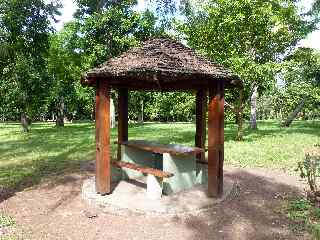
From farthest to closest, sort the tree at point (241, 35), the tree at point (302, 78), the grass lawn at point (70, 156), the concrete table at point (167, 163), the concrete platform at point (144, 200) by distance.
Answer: the tree at point (302, 78) → the tree at point (241, 35) → the grass lawn at point (70, 156) → the concrete table at point (167, 163) → the concrete platform at point (144, 200)

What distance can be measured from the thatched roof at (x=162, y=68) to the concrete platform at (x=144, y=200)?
2.61 metres

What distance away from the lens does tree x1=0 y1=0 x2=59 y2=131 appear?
2359 centimetres

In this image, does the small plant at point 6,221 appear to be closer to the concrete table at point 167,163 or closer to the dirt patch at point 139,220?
the dirt patch at point 139,220

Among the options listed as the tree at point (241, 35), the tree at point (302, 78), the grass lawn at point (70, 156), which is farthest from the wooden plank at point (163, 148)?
the tree at point (302, 78)

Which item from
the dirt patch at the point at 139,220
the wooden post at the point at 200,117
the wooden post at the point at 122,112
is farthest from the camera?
the wooden post at the point at 122,112

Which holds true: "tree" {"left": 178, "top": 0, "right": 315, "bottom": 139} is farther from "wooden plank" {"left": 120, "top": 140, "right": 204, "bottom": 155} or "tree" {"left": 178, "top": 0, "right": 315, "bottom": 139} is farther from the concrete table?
"wooden plank" {"left": 120, "top": 140, "right": 204, "bottom": 155}

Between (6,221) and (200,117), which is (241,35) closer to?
(200,117)

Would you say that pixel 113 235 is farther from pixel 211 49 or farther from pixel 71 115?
pixel 71 115

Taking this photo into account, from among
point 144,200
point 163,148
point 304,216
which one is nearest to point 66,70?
point 163,148

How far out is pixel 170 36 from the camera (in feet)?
69.0

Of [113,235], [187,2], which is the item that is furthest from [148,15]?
[113,235]

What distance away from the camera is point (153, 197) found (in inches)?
332

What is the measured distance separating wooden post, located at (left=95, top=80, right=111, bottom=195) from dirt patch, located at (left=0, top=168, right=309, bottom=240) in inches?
24.6

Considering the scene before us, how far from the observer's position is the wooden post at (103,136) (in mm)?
8562
